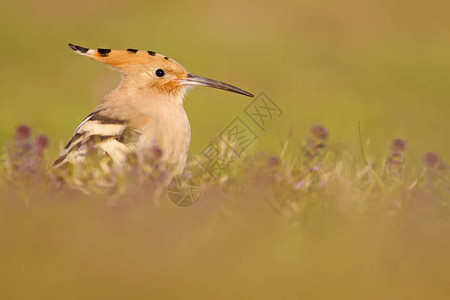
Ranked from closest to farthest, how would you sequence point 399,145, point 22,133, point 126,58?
point 22,133, point 399,145, point 126,58

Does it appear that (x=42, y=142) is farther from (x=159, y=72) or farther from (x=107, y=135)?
(x=159, y=72)

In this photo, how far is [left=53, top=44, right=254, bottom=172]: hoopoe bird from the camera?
11.6 feet

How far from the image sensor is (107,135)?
3.53 meters

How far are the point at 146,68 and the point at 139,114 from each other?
42 centimetres

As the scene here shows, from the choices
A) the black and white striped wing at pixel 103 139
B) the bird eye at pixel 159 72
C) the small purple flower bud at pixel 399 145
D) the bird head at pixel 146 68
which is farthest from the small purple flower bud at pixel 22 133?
the small purple flower bud at pixel 399 145

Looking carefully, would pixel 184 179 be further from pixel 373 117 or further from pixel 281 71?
pixel 281 71

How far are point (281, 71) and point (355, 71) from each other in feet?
2.99

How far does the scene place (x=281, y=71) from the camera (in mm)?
9242

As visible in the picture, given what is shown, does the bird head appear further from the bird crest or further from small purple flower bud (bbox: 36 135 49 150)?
small purple flower bud (bbox: 36 135 49 150)

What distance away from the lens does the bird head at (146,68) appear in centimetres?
402

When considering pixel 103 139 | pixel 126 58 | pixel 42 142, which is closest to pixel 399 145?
pixel 103 139

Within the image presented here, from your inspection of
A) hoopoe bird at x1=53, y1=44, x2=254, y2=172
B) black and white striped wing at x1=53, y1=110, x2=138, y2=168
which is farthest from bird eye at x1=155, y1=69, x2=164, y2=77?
black and white striped wing at x1=53, y1=110, x2=138, y2=168

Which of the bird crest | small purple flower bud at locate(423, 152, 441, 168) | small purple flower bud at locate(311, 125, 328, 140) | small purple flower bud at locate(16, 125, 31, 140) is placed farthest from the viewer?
the bird crest

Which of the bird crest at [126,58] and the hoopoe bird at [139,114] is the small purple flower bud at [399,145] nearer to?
the hoopoe bird at [139,114]
